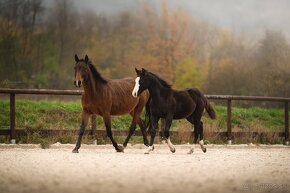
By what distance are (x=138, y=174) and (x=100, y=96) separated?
516cm

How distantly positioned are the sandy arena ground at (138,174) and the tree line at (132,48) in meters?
19.6

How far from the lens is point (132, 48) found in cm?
4144

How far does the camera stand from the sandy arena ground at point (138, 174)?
6.69 metres

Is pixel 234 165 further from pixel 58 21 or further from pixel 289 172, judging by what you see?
pixel 58 21

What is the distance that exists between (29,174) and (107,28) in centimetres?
3908

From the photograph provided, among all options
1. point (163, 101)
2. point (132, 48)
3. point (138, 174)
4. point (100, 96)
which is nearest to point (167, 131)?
point (163, 101)

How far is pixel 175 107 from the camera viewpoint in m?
13.0

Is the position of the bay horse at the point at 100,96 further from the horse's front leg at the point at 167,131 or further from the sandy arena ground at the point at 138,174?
the sandy arena ground at the point at 138,174

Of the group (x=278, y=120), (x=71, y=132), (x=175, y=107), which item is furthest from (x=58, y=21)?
(x=175, y=107)

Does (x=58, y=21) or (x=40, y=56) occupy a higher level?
(x=58, y=21)

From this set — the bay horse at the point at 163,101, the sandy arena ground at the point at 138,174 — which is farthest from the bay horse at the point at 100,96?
the sandy arena ground at the point at 138,174

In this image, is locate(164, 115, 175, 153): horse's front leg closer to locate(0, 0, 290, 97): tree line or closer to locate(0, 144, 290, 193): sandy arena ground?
locate(0, 144, 290, 193): sandy arena ground

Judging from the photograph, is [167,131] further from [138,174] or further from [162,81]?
[138,174]

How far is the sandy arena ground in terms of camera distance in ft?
22.0
